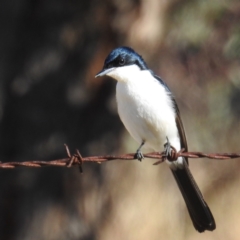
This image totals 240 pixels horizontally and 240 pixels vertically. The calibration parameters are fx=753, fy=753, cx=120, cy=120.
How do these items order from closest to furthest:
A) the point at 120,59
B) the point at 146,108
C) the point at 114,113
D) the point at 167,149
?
the point at 167,149 < the point at 146,108 < the point at 120,59 < the point at 114,113

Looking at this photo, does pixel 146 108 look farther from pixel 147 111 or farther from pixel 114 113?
pixel 114 113

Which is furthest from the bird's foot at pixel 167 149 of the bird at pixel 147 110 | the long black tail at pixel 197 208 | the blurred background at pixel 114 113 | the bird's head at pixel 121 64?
the blurred background at pixel 114 113

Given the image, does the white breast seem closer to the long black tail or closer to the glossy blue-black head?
the glossy blue-black head

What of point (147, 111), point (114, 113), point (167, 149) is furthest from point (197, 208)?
point (114, 113)

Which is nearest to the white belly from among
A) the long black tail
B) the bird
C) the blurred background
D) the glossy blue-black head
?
the bird

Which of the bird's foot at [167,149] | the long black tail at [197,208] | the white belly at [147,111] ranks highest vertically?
the white belly at [147,111]

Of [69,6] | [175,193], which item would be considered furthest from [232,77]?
[69,6]

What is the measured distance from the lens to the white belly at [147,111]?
519 cm

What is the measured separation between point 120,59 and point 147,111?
422 mm

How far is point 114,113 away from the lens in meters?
8.37

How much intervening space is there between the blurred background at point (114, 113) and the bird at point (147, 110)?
9.17 ft

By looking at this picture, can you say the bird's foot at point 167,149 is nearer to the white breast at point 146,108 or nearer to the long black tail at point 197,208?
the white breast at point 146,108

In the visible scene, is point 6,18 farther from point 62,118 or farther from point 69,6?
point 62,118

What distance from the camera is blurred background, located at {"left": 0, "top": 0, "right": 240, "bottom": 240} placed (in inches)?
329
